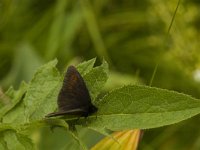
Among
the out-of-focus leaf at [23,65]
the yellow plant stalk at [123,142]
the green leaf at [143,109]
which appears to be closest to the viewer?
the green leaf at [143,109]

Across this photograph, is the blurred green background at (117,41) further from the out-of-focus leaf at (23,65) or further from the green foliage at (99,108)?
the green foliage at (99,108)

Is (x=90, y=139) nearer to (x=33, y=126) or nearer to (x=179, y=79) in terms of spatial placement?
(x=33, y=126)

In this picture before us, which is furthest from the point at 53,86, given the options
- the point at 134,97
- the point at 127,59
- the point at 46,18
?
the point at 127,59

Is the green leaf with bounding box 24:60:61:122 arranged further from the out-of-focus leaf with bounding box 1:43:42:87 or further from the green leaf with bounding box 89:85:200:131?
the out-of-focus leaf with bounding box 1:43:42:87

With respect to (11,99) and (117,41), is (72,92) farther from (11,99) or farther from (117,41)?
(117,41)

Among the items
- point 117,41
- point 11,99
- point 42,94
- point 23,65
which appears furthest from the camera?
point 117,41

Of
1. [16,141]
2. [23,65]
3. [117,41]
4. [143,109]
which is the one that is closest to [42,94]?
[16,141]

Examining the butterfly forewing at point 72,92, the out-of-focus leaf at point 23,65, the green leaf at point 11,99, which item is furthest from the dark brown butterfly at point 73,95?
the out-of-focus leaf at point 23,65
